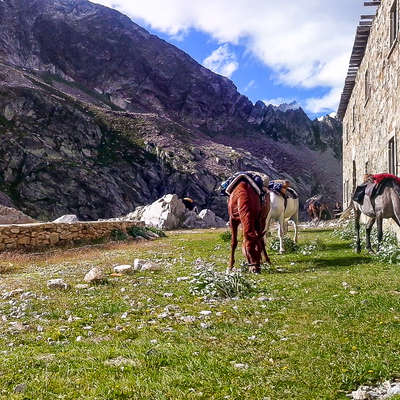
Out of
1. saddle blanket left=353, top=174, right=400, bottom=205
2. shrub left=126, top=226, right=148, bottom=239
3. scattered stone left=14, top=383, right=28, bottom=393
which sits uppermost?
saddle blanket left=353, top=174, right=400, bottom=205

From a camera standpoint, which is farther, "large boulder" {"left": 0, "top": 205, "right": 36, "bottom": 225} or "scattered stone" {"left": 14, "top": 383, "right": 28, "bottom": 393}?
"large boulder" {"left": 0, "top": 205, "right": 36, "bottom": 225}

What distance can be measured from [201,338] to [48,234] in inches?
568

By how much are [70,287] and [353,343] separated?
653cm

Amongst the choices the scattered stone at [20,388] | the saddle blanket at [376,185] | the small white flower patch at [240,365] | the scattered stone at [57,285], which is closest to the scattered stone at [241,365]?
the small white flower patch at [240,365]

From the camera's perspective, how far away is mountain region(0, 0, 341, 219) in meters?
54.4

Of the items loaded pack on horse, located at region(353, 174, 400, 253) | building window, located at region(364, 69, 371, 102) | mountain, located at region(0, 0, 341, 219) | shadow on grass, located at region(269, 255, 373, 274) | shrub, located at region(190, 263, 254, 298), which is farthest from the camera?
mountain, located at region(0, 0, 341, 219)

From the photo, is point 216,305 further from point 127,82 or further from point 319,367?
point 127,82

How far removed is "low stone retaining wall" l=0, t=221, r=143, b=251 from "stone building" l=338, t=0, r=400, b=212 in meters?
14.7

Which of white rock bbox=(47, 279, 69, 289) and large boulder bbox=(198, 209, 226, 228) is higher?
large boulder bbox=(198, 209, 226, 228)

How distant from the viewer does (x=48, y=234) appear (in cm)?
1772

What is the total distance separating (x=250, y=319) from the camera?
601cm

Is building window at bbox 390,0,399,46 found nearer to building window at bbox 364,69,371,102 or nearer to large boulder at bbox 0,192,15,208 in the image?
building window at bbox 364,69,371,102

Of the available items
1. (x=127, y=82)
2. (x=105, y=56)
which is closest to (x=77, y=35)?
(x=105, y=56)

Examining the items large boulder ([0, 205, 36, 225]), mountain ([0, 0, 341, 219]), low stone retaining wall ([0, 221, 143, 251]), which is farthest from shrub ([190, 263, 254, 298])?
mountain ([0, 0, 341, 219])
